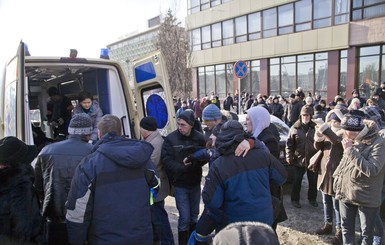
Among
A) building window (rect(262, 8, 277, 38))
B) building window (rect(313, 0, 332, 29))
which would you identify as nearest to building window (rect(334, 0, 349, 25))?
building window (rect(313, 0, 332, 29))

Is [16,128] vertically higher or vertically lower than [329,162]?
higher

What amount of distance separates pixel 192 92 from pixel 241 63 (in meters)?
16.7

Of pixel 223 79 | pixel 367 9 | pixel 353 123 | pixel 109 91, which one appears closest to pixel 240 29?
pixel 223 79

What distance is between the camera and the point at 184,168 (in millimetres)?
3594

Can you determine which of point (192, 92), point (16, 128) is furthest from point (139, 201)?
point (192, 92)

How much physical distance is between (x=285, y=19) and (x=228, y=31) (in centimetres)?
482

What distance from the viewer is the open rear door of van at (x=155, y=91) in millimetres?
4230

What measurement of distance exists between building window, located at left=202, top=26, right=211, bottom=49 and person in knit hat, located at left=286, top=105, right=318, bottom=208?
789 inches

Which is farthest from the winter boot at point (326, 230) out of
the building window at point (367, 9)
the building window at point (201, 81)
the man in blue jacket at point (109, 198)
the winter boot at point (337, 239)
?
the building window at point (201, 81)

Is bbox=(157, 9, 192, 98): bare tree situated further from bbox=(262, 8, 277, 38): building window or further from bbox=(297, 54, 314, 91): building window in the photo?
bbox=(297, 54, 314, 91): building window

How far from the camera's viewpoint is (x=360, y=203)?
10.4ft

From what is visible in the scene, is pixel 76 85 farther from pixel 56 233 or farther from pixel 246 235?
pixel 246 235

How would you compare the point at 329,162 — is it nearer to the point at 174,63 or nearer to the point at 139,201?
the point at 139,201

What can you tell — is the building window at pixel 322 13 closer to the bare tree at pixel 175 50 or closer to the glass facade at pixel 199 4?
the glass facade at pixel 199 4
